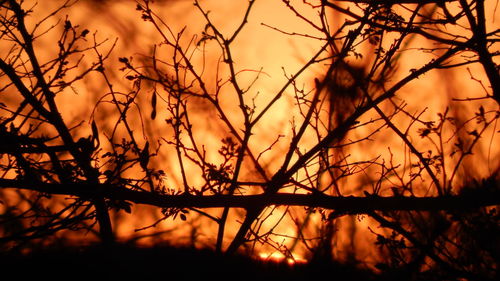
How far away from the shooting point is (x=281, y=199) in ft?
9.73

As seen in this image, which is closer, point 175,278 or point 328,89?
point 328,89

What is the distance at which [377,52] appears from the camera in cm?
379

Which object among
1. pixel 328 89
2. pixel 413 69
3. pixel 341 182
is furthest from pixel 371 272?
pixel 413 69

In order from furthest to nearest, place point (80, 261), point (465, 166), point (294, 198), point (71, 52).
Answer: point (80, 261), point (465, 166), point (71, 52), point (294, 198)

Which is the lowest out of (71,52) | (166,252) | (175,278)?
(175,278)

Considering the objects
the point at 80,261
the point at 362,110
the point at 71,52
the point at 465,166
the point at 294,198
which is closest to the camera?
the point at 294,198

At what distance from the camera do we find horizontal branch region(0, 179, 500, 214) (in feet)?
8.96

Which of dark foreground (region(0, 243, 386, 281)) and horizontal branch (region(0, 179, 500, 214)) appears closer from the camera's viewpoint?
horizontal branch (region(0, 179, 500, 214))

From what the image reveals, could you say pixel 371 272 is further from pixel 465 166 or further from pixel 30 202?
pixel 30 202

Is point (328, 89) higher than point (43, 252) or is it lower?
higher

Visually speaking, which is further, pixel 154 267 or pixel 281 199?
pixel 154 267

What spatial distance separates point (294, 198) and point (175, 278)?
3.52 meters

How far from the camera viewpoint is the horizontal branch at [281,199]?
2.73 metres

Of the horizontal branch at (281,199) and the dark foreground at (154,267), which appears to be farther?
the dark foreground at (154,267)
